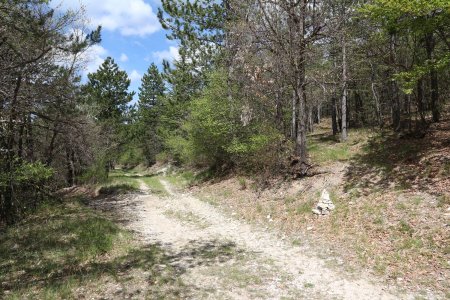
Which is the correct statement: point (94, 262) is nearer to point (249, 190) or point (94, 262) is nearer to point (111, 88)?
point (249, 190)

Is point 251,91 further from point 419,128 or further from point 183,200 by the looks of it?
point 419,128

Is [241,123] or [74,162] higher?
[241,123]

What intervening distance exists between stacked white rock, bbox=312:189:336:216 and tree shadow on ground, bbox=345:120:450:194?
117 cm

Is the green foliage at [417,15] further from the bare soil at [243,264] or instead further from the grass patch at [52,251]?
the grass patch at [52,251]

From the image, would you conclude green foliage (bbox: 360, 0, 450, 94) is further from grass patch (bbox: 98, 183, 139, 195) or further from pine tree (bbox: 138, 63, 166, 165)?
pine tree (bbox: 138, 63, 166, 165)

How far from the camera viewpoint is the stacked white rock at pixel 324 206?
10281mm

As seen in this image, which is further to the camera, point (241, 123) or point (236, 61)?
point (241, 123)

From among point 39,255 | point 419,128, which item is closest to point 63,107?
point 39,255

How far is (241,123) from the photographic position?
19.1 meters

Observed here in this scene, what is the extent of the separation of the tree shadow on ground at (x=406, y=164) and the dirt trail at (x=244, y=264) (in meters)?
3.88

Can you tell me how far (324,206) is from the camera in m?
10.4

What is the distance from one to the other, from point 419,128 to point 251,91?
25.6 feet

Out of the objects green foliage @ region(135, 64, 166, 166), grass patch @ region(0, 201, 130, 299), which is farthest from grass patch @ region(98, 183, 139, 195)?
green foliage @ region(135, 64, 166, 166)

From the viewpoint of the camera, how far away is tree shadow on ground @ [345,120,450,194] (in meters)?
9.83
